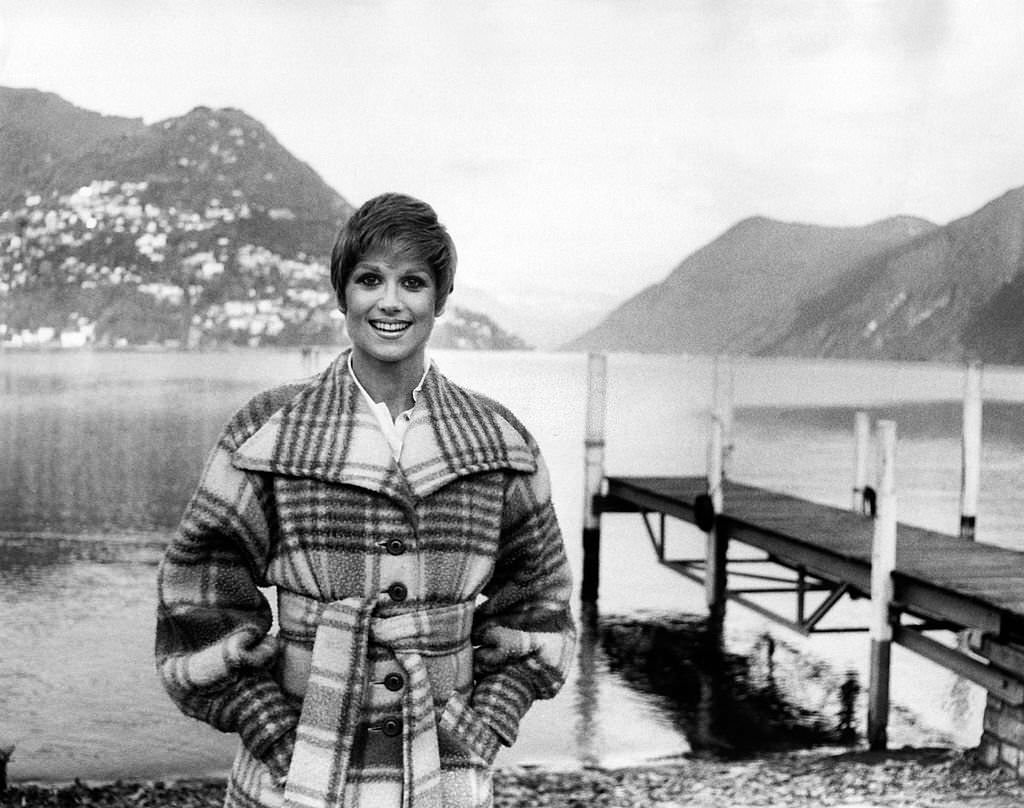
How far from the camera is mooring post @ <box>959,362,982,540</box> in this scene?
45.4ft

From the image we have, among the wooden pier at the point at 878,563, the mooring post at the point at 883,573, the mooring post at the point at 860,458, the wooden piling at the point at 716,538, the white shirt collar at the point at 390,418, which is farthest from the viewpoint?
the mooring post at the point at 860,458

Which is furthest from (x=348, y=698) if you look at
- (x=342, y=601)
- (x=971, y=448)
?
(x=971, y=448)

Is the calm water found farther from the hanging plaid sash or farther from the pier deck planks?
the hanging plaid sash

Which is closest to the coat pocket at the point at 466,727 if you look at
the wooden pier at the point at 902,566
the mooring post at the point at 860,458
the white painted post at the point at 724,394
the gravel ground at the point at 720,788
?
the gravel ground at the point at 720,788

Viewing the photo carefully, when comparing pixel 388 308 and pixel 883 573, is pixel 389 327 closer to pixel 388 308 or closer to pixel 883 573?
pixel 388 308

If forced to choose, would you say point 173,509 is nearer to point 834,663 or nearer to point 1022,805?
point 834,663

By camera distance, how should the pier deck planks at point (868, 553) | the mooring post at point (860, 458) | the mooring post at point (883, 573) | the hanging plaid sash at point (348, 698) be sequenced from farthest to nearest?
the mooring post at point (860, 458), the mooring post at point (883, 573), the pier deck planks at point (868, 553), the hanging plaid sash at point (348, 698)

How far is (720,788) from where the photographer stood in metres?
8.07

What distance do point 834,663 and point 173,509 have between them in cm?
2053

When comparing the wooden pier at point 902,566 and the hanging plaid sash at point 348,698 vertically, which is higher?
the hanging plaid sash at point 348,698

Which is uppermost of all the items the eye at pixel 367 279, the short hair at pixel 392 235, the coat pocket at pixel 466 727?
→ the short hair at pixel 392 235

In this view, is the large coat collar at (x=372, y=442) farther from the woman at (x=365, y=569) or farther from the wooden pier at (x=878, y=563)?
the wooden pier at (x=878, y=563)

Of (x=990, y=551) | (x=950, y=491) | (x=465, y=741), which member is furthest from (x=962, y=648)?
(x=950, y=491)

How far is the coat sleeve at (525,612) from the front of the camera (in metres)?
2.35
